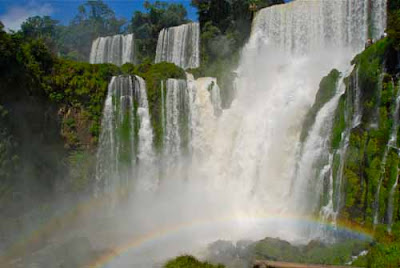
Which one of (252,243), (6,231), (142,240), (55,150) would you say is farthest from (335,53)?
(6,231)

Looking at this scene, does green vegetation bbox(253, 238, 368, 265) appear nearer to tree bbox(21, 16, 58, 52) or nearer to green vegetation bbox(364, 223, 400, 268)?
green vegetation bbox(364, 223, 400, 268)

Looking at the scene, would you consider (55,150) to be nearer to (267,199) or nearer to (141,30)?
(267,199)

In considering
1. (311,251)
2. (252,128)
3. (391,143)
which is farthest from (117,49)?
(391,143)

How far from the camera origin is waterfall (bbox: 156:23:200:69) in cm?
3047

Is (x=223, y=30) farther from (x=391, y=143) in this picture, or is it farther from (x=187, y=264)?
(x=187, y=264)

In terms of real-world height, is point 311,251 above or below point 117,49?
below

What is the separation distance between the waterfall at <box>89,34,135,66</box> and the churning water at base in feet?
36.8

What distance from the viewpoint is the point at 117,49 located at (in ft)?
116

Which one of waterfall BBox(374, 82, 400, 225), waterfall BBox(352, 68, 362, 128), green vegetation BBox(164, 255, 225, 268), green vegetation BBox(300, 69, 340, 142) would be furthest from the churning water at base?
green vegetation BBox(164, 255, 225, 268)

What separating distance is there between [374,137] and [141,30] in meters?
27.1

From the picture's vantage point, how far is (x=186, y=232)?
63.6ft

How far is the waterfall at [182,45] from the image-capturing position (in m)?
30.5

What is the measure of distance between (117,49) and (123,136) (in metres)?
14.8

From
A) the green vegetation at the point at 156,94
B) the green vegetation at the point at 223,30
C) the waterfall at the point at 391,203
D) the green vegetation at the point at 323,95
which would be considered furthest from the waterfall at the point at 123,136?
the waterfall at the point at 391,203
